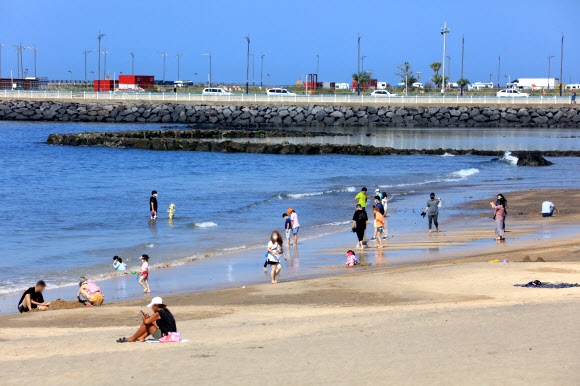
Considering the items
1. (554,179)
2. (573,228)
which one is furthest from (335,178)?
(573,228)

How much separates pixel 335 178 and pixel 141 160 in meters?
15.4

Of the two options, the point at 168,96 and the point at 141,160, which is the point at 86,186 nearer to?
the point at 141,160

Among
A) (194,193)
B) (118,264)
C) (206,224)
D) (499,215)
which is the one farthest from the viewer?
(194,193)

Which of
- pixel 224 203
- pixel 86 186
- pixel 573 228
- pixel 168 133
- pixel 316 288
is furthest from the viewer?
pixel 168 133

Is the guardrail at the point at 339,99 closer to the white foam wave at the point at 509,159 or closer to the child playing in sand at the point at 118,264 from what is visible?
the white foam wave at the point at 509,159

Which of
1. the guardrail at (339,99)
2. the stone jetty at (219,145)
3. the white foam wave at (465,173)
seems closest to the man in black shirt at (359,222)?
the white foam wave at (465,173)

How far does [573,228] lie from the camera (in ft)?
74.9

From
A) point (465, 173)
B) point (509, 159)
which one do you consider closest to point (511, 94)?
point (509, 159)

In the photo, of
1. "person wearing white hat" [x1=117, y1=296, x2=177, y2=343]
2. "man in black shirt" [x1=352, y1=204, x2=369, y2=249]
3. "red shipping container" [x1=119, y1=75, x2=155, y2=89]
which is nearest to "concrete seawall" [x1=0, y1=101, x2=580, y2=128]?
"red shipping container" [x1=119, y1=75, x2=155, y2=89]

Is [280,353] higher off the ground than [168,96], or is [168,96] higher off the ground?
[168,96]

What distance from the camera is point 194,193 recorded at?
1433 inches

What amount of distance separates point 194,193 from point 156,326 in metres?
25.1

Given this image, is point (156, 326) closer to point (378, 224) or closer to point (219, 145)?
point (378, 224)

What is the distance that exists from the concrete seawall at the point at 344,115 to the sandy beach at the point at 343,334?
219 feet
